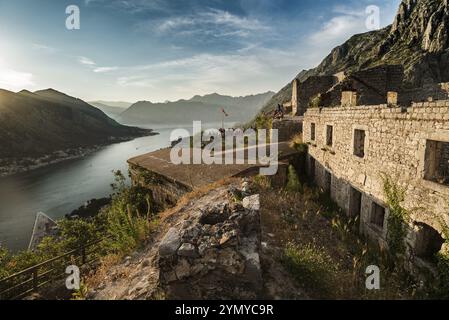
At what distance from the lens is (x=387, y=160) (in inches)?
303

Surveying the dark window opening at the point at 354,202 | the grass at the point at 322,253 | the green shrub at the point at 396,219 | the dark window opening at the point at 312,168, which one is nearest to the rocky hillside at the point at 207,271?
the grass at the point at 322,253

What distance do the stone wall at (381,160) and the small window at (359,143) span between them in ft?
0.32

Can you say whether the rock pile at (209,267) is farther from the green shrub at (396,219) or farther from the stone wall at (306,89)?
the stone wall at (306,89)

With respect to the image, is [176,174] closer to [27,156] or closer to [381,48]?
[381,48]

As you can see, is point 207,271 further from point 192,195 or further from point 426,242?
point 426,242

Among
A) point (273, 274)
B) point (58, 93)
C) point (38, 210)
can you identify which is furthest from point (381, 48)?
point (58, 93)

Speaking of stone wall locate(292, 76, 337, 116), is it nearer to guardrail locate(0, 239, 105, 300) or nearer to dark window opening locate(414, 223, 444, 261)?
dark window opening locate(414, 223, 444, 261)

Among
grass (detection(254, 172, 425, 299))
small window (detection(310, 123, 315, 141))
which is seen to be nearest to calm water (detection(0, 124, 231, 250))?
grass (detection(254, 172, 425, 299))

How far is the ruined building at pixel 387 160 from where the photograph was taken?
615 cm

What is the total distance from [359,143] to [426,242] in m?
4.19

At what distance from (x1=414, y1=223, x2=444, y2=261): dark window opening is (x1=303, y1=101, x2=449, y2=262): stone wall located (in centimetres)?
15

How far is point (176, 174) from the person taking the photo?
12.2m

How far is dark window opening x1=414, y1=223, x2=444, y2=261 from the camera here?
661 cm

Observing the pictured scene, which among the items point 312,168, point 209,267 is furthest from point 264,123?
point 209,267
